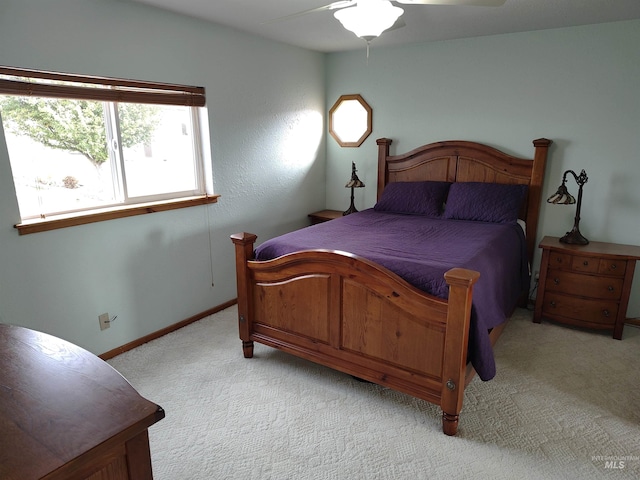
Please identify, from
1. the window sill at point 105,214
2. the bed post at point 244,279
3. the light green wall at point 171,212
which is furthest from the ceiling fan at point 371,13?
Answer: the window sill at point 105,214

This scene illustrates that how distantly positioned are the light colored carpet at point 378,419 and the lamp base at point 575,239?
2.39 feet

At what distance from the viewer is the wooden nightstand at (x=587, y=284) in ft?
9.36

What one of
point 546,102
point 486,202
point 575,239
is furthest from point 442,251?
point 546,102

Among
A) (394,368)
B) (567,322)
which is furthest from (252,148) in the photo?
(567,322)

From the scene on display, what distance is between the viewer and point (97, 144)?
2621 millimetres

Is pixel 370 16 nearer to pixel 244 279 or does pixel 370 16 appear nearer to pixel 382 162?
pixel 244 279

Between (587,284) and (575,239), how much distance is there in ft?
1.14

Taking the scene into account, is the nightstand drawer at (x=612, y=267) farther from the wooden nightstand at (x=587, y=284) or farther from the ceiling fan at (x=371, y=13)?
the ceiling fan at (x=371, y=13)

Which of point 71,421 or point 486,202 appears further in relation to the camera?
point 486,202

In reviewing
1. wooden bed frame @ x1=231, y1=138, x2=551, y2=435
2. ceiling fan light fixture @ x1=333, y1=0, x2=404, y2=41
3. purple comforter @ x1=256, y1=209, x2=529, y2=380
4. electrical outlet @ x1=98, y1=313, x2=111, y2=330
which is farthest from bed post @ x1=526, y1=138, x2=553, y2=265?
electrical outlet @ x1=98, y1=313, x2=111, y2=330

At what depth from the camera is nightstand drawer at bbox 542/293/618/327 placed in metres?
2.92

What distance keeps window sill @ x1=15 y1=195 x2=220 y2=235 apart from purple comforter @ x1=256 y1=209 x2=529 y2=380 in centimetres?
81

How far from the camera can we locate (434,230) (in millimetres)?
2977

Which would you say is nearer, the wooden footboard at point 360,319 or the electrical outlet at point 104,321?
the wooden footboard at point 360,319
